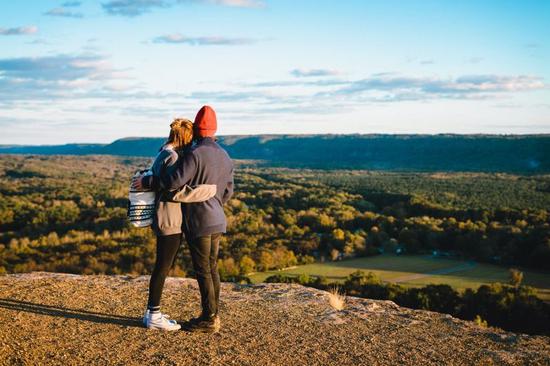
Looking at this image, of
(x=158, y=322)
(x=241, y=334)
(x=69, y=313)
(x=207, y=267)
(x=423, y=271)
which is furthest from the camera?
(x=423, y=271)

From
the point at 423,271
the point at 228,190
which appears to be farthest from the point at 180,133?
the point at 423,271

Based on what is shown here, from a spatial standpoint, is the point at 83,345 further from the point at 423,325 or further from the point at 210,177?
the point at 423,325

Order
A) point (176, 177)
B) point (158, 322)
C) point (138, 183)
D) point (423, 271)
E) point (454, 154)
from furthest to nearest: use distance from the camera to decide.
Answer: point (454, 154), point (423, 271), point (158, 322), point (138, 183), point (176, 177)

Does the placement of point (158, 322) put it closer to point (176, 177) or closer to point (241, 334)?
point (241, 334)

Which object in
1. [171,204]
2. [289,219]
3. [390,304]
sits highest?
[171,204]

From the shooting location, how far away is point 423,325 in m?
7.58

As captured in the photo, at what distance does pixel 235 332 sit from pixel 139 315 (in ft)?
4.64

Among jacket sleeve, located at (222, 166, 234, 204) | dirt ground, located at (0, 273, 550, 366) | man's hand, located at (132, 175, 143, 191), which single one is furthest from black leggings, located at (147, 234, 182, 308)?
jacket sleeve, located at (222, 166, 234, 204)

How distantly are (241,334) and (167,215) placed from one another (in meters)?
1.76

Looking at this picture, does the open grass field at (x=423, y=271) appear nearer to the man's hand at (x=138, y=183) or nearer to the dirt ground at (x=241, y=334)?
the dirt ground at (x=241, y=334)

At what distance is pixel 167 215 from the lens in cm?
600

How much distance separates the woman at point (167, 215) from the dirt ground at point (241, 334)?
62 centimetres

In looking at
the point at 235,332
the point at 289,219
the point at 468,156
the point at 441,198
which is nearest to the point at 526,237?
the point at 289,219

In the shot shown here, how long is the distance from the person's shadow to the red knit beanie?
249 centimetres
